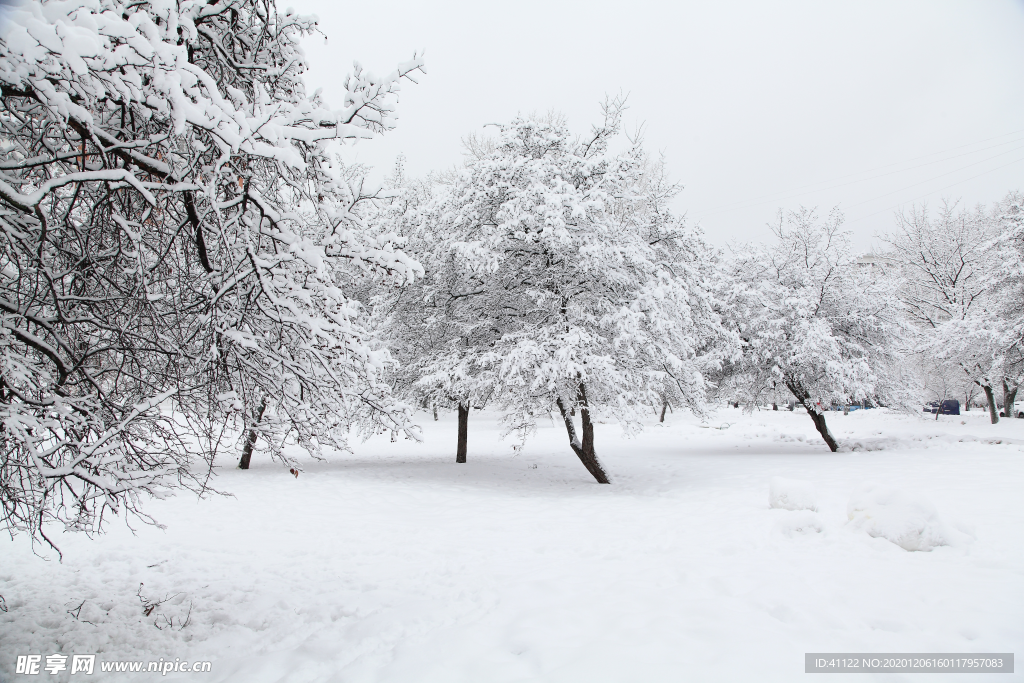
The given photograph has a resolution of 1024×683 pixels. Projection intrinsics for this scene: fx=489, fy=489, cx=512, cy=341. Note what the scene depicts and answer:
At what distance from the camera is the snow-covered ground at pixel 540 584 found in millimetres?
3189

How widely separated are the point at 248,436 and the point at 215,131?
1929mm

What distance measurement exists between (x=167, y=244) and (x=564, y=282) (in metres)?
7.43

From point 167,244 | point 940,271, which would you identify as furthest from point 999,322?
point 167,244

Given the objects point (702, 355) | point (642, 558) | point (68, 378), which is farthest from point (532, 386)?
point (702, 355)

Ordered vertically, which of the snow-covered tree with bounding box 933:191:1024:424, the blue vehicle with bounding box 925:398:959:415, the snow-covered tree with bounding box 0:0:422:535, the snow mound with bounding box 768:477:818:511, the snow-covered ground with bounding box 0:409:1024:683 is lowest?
the snow-covered ground with bounding box 0:409:1024:683

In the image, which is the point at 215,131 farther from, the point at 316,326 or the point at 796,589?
the point at 796,589

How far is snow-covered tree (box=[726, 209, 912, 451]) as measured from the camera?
1339 centimetres

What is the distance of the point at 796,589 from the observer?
13.2ft

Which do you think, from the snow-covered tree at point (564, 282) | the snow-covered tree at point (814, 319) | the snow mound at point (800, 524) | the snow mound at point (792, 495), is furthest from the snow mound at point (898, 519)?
the snow-covered tree at point (814, 319)

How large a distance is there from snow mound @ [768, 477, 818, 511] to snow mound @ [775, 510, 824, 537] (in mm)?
535

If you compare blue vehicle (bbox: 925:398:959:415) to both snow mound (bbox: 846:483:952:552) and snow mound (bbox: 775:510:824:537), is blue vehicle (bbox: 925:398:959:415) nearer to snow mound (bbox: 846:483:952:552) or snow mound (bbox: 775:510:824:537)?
snow mound (bbox: 846:483:952:552)

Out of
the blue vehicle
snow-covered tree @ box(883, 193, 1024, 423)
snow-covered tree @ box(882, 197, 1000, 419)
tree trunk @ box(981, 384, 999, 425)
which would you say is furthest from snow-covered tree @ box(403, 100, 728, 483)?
the blue vehicle

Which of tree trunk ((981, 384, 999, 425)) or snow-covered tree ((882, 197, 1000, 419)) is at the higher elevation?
snow-covered tree ((882, 197, 1000, 419))

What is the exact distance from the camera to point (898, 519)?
4.99 meters
